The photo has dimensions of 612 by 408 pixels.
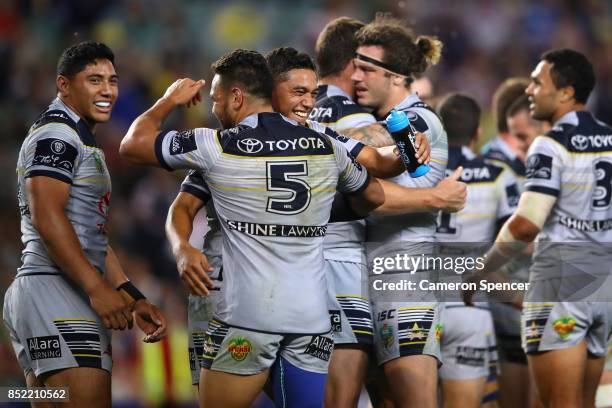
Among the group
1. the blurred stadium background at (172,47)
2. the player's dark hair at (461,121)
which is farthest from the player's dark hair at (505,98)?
the blurred stadium background at (172,47)

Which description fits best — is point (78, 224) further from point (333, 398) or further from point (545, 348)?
point (545, 348)

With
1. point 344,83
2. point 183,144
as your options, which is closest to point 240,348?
point 183,144

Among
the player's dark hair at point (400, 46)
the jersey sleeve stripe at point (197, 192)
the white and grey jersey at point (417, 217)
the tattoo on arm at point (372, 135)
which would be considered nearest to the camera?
the jersey sleeve stripe at point (197, 192)

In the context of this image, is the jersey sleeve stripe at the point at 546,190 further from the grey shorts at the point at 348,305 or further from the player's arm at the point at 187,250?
the player's arm at the point at 187,250

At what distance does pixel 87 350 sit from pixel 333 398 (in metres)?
1.48

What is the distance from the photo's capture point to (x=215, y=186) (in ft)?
16.1

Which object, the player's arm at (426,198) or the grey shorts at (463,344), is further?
the grey shorts at (463,344)

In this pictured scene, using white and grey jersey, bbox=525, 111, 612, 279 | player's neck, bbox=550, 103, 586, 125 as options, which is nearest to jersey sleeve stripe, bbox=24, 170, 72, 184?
white and grey jersey, bbox=525, 111, 612, 279

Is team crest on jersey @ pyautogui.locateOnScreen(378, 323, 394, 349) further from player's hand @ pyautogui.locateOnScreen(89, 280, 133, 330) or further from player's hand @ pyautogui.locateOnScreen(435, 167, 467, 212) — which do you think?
player's hand @ pyautogui.locateOnScreen(89, 280, 133, 330)

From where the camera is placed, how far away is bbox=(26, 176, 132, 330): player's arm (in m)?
4.99

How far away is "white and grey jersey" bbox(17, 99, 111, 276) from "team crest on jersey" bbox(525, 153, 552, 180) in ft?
9.40

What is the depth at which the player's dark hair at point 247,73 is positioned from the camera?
5.04m

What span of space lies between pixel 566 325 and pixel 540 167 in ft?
3.48

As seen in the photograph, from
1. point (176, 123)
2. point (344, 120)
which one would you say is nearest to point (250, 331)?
point (344, 120)
